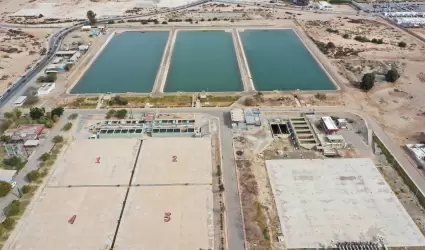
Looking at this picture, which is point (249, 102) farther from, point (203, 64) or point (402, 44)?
point (402, 44)

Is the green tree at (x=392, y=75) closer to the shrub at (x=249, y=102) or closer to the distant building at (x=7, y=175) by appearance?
the shrub at (x=249, y=102)

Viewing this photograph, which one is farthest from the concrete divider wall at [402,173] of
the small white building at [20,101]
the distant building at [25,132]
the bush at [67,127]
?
the small white building at [20,101]

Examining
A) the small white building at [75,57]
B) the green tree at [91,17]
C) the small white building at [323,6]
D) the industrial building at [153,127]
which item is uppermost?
the green tree at [91,17]

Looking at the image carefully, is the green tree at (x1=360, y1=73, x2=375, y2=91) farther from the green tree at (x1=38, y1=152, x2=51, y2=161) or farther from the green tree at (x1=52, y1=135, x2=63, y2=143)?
the green tree at (x1=38, y1=152, x2=51, y2=161)

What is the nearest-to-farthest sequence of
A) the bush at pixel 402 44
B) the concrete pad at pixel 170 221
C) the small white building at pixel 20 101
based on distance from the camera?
the concrete pad at pixel 170 221
the small white building at pixel 20 101
the bush at pixel 402 44

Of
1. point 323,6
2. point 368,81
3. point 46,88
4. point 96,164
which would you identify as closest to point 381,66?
point 368,81
